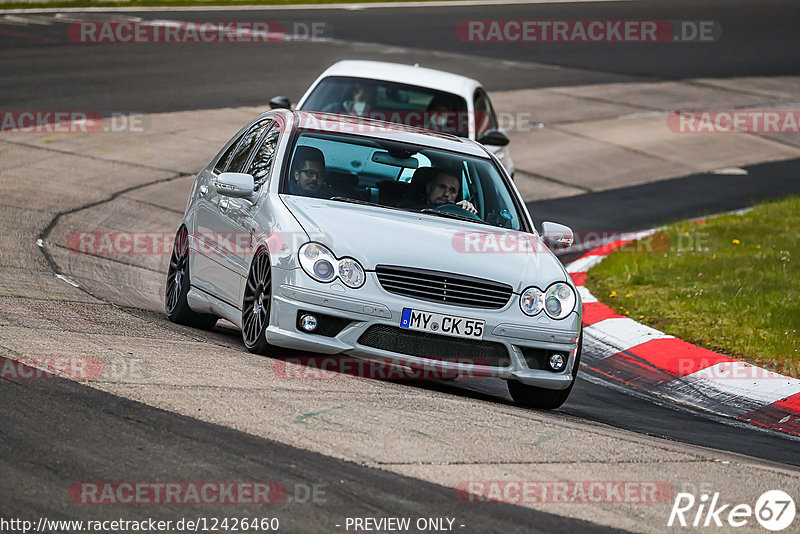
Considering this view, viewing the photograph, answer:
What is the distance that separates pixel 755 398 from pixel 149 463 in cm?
522

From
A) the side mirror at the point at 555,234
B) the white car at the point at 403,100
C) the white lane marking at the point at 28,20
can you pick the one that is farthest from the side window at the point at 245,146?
the white lane marking at the point at 28,20

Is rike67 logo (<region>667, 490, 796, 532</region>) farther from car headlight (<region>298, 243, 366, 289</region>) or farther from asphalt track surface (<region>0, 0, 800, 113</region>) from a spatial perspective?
asphalt track surface (<region>0, 0, 800, 113</region>)

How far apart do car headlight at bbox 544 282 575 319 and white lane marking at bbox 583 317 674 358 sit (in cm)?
249

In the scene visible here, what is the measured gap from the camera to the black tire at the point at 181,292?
29.9 feet

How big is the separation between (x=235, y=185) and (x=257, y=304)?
0.91m

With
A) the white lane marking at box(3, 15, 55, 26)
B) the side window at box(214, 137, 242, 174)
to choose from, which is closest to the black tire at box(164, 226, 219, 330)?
the side window at box(214, 137, 242, 174)

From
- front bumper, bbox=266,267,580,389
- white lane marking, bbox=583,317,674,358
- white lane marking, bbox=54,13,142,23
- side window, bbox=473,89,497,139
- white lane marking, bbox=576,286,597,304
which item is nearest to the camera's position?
front bumper, bbox=266,267,580,389

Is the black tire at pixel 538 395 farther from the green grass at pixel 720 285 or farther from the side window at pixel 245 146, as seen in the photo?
the side window at pixel 245 146

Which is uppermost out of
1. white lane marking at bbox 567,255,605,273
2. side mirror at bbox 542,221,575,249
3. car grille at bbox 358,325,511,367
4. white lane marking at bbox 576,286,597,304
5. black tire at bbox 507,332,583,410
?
side mirror at bbox 542,221,575,249

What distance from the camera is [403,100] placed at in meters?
14.1

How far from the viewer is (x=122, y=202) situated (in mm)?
14047

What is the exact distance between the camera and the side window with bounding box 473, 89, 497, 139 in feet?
47.5

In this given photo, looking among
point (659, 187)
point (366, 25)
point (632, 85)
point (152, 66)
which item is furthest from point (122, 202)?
point (366, 25)

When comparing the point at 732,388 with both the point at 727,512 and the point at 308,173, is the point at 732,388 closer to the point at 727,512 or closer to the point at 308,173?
the point at 308,173
